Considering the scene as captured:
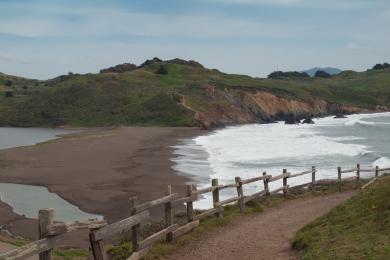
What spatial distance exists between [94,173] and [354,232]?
85.5 ft

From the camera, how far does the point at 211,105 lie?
100500 millimetres

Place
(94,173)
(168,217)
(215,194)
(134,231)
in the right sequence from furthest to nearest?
(94,173) < (215,194) < (168,217) < (134,231)

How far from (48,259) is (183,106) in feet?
289

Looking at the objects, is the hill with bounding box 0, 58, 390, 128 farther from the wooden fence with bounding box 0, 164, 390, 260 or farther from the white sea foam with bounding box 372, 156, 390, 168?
the wooden fence with bounding box 0, 164, 390, 260

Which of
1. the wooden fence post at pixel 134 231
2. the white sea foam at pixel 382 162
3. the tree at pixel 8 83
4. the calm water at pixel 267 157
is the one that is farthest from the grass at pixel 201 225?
the tree at pixel 8 83

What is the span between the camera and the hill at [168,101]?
319ft

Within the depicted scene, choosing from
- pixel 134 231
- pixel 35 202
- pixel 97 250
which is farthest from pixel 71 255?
pixel 35 202

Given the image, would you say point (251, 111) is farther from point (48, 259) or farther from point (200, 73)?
point (48, 259)

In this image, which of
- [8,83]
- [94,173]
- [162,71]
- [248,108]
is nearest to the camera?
[94,173]

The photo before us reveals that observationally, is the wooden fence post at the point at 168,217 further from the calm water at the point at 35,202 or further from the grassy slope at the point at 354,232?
the calm water at the point at 35,202

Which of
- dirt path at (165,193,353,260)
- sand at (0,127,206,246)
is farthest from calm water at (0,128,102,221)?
dirt path at (165,193,353,260)

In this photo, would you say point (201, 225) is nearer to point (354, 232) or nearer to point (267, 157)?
point (354, 232)

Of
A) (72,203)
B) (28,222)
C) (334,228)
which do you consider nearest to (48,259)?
(334,228)

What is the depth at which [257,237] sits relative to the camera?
14594 millimetres
